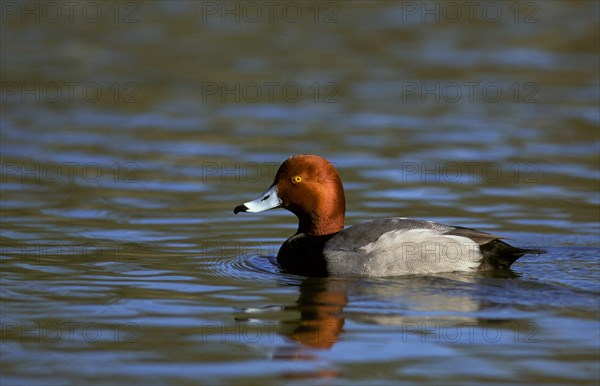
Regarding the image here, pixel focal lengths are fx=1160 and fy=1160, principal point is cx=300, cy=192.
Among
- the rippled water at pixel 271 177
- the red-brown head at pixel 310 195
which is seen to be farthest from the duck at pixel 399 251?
the red-brown head at pixel 310 195

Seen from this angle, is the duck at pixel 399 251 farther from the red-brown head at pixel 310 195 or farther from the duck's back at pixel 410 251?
the red-brown head at pixel 310 195

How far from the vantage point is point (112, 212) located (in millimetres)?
11203

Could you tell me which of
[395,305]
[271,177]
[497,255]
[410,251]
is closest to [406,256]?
[410,251]

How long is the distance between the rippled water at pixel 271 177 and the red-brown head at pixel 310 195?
48cm

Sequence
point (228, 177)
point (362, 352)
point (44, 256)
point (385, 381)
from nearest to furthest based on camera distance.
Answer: point (385, 381) < point (362, 352) < point (44, 256) < point (228, 177)

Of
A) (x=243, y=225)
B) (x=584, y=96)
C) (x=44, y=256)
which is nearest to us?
(x=44, y=256)

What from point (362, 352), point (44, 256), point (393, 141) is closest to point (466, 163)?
point (393, 141)

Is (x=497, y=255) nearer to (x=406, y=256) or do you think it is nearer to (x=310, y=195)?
(x=406, y=256)

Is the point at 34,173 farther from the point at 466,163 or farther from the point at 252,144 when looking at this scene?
the point at 466,163

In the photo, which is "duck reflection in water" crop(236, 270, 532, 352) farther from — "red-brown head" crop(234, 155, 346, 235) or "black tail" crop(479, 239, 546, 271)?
"red-brown head" crop(234, 155, 346, 235)

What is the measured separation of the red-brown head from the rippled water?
1.57ft

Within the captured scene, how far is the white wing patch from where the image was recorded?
8617mm

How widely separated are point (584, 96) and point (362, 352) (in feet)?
34.0

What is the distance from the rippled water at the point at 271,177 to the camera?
692cm
